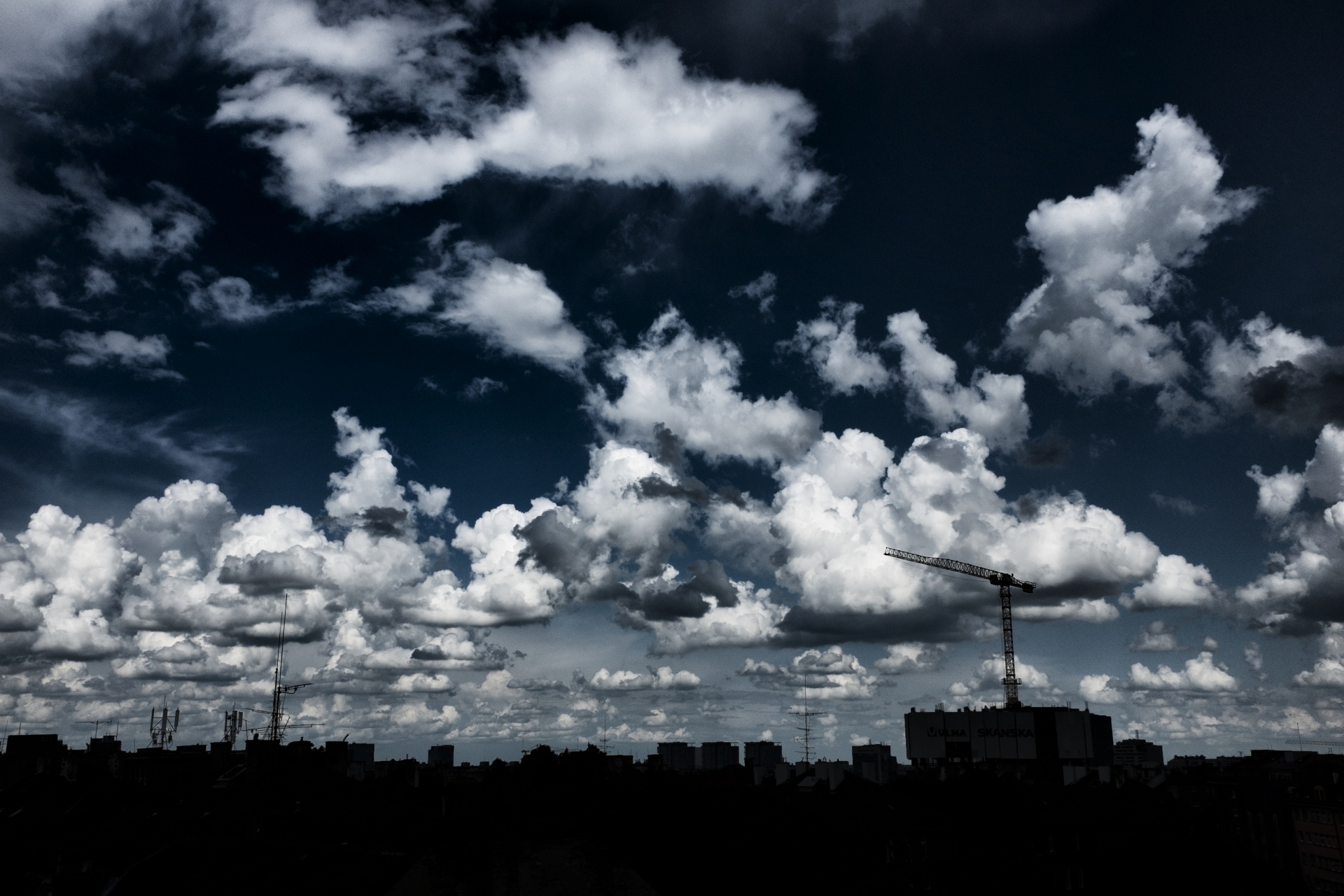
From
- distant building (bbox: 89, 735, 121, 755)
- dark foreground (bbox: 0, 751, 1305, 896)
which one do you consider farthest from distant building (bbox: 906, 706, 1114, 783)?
distant building (bbox: 89, 735, 121, 755)

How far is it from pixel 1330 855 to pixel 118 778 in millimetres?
142526

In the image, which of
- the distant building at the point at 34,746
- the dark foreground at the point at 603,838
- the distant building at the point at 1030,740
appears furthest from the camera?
the distant building at the point at 1030,740

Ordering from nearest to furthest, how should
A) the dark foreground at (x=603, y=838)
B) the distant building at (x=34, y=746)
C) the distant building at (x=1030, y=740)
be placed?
the dark foreground at (x=603, y=838) → the distant building at (x=34, y=746) → the distant building at (x=1030, y=740)

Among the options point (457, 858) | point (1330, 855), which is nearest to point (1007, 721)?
point (1330, 855)

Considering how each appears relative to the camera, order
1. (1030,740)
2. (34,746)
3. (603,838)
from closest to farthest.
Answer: (603,838)
(34,746)
(1030,740)

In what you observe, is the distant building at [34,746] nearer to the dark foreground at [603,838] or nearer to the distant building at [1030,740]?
the dark foreground at [603,838]

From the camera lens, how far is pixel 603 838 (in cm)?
8700

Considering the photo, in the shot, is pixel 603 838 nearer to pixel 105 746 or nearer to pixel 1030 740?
pixel 105 746

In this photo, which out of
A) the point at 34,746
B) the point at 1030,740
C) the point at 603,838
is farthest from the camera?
the point at 1030,740

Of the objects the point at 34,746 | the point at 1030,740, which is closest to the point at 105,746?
the point at 34,746

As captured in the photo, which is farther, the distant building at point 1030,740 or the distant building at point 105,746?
the distant building at point 1030,740

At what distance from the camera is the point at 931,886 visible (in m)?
85.6

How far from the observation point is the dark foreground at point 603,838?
194ft

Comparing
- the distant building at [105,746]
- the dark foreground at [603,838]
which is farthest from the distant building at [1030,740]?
the distant building at [105,746]
